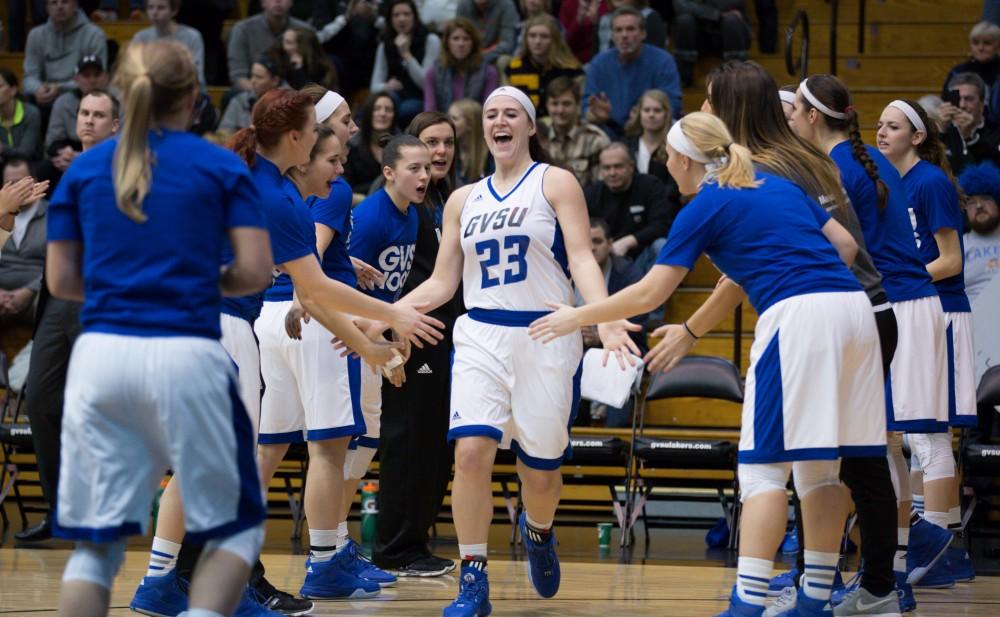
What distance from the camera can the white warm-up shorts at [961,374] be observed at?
267 inches

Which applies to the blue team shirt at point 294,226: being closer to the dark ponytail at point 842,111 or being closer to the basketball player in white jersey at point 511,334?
the basketball player in white jersey at point 511,334

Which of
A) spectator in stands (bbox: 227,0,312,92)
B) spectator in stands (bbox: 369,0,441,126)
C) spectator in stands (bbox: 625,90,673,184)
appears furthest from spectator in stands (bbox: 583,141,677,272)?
spectator in stands (bbox: 227,0,312,92)

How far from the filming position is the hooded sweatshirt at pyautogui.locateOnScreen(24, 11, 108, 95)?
12.8 m

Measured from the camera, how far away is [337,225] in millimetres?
6152

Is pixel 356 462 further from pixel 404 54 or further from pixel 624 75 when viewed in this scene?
pixel 404 54

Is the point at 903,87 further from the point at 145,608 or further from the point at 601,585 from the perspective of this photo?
the point at 145,608

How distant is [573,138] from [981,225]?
3135mm

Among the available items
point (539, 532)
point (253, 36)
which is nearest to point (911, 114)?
point (539, 532)

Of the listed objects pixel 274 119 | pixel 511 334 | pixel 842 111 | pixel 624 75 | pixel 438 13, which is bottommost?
pixel 511 334

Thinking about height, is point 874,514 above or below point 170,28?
below

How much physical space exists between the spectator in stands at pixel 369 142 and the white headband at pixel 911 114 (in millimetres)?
4837

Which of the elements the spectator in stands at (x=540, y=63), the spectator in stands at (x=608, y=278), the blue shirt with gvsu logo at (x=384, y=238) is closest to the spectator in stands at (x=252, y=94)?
the spectator in stands at (x=540, y=63)

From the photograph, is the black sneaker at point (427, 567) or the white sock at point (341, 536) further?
the black sneaker at point (427, 567)

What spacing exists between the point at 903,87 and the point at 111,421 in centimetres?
1031
